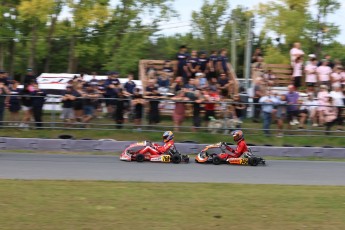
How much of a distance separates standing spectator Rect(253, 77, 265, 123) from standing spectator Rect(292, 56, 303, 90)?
2439 mm

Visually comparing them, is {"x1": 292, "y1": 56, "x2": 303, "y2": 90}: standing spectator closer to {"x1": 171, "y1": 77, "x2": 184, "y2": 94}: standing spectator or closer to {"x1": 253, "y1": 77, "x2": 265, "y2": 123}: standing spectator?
{"x1": 253, "y1": 77, "x2": 265, "y2": 123}: standing spectator

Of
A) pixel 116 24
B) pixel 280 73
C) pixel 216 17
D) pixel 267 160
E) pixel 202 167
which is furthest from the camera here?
pixel 216 17

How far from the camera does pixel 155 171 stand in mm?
13656

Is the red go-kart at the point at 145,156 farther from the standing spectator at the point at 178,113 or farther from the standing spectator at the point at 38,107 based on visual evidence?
the standing spectator at the point at 38,107

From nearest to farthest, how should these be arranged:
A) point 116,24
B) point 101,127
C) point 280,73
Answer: point 101,127 < point 280,73 < point 116,24

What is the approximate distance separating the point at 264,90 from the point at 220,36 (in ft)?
121

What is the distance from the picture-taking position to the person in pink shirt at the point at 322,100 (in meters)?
18.2

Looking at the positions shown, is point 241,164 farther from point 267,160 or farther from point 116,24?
point 116,24

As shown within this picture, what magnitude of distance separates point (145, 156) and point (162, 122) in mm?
2805

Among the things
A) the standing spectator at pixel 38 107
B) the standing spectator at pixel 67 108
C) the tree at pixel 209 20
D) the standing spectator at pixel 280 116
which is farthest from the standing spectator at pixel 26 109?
the tree at pixel 209 20

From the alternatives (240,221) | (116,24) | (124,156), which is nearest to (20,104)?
(124,156)

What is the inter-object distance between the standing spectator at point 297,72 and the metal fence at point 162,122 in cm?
439

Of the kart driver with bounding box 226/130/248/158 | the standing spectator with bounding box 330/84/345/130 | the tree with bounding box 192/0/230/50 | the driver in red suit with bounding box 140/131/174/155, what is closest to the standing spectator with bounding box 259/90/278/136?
the standing spectator with bounding box 330/84/345/130

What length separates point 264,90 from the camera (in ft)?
65.7
